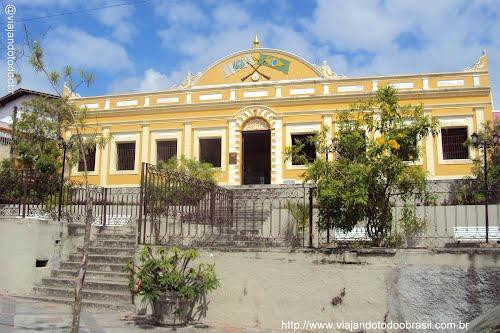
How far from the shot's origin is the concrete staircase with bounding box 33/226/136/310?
902 cm

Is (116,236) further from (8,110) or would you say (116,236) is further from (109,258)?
(8,110)

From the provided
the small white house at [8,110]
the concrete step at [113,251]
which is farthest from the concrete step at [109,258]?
the small white house at [8,110]

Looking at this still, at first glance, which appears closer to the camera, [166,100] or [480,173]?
[480,173]

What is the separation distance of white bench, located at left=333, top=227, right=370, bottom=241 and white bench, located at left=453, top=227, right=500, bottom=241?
2.02m

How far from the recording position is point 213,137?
22.8m

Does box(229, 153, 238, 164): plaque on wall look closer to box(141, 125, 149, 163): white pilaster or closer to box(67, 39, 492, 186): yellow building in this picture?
box(67, 39, 492, 186): yellow building

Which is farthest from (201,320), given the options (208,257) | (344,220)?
(344,220)

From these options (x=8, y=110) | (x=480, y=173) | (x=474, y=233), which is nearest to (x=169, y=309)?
(x=474, y=233)

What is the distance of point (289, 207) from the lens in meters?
10.2

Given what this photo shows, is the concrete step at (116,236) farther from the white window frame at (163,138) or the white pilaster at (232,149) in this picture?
the white window frame at (163,138)

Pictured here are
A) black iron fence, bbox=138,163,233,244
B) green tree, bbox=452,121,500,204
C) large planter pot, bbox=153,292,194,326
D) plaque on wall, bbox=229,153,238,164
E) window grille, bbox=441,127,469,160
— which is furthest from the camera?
plaque on wall, bbox=229,153,238,164

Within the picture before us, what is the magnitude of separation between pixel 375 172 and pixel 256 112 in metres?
14.8

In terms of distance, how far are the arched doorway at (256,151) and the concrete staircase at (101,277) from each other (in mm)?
11790

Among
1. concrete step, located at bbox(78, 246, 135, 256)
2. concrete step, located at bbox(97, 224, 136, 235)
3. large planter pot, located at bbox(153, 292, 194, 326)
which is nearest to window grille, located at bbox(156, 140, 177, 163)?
concrete step, located at bbox(97, 224, 136, 235)
